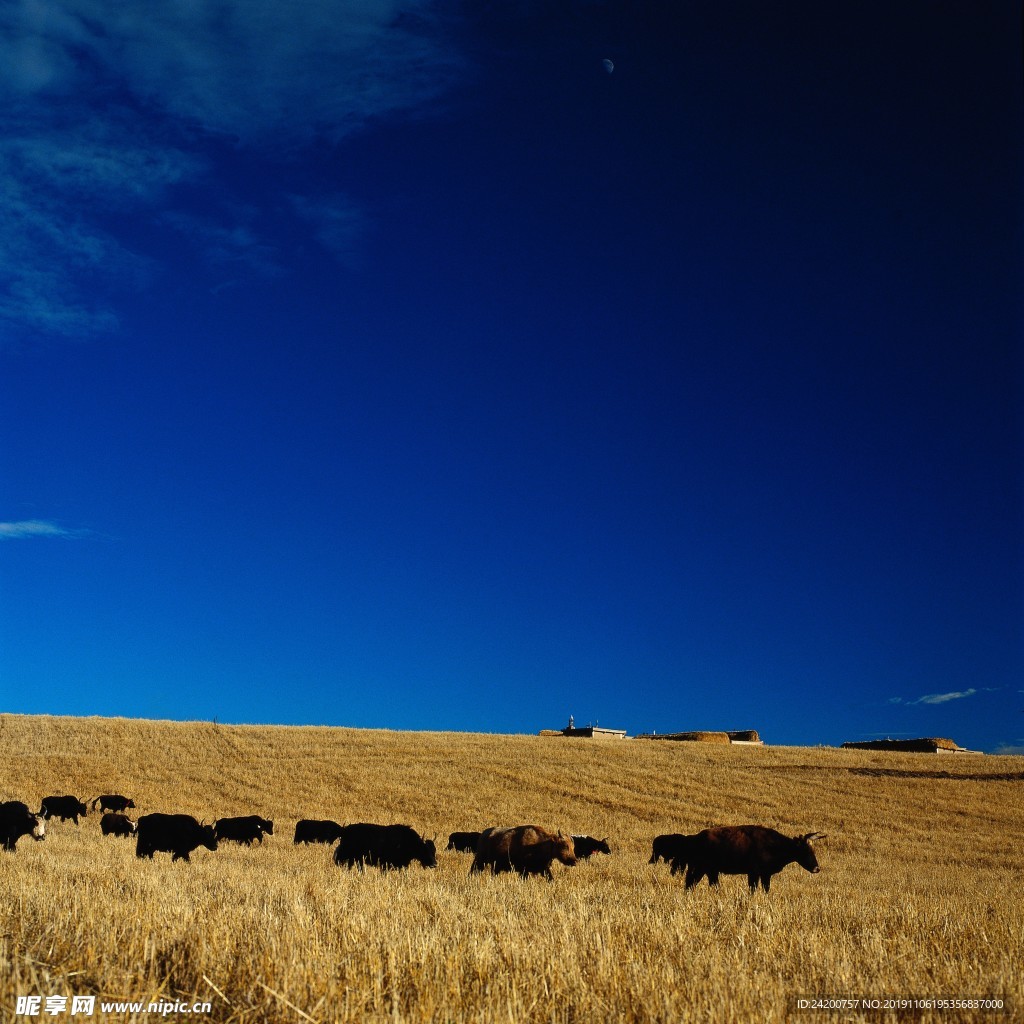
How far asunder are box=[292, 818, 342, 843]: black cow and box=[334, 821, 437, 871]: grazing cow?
603 cm

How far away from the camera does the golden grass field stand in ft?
17.0

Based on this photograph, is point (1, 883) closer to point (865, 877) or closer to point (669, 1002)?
point (669, 1002)

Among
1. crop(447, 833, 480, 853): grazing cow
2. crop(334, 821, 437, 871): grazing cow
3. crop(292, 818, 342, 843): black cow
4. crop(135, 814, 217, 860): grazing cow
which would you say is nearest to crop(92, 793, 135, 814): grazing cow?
crop(292, 818, 342, 843): black cow

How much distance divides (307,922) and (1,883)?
18.7 ft

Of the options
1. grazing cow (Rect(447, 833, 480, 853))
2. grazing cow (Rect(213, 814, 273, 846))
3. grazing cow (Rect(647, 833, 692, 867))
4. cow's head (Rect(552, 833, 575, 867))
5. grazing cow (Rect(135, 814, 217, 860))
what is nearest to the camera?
cow's head (Rect(552, 833, 575, 867))

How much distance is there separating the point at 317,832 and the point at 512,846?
9.34 m

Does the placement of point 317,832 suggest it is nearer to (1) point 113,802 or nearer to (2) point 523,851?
(2) point 523,851

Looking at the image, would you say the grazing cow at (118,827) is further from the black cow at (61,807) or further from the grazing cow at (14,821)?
the grazing cow at (14,821)

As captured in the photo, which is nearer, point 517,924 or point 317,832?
point 517,924

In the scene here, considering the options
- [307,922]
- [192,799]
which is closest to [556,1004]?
[307,922]

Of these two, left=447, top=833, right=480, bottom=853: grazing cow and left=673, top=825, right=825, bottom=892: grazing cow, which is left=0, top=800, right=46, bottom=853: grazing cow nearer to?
left=447, top=833, right=480, bottom=853: grazing cow

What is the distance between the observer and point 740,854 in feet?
51.6

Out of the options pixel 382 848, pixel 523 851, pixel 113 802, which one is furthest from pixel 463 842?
pixel 113 802

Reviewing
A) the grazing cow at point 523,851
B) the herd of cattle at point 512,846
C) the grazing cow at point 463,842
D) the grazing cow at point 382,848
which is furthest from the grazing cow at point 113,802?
the grazing cow at point 523,851
